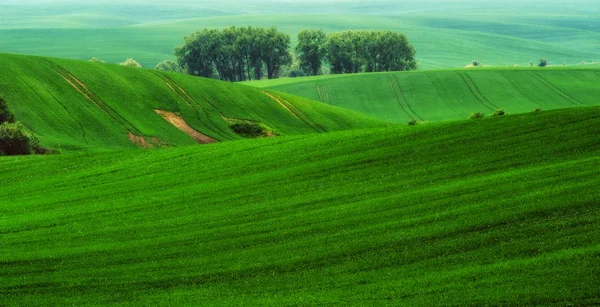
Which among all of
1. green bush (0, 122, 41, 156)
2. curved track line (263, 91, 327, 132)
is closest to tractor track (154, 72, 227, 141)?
curved track line (263, 91, 327, 132)

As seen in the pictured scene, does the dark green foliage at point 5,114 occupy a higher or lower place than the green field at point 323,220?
lower

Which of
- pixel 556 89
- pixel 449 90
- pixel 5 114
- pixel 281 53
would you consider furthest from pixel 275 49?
pixel 5 114

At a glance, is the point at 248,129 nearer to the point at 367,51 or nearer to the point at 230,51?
the point at 230,51

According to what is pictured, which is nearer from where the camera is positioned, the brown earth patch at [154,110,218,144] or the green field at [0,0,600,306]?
the green field at [0,0,600,306]

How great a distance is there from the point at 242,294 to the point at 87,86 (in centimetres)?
5035

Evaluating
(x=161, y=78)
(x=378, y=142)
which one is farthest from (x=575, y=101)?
(x=378, y=142)

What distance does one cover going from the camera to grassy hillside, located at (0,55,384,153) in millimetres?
57469

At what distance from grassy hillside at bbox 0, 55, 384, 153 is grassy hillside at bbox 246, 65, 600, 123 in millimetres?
20727

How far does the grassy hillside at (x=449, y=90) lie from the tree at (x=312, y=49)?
65.0ft

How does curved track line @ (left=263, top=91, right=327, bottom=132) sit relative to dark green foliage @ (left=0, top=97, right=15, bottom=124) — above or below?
below

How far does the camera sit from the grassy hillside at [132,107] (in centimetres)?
5747

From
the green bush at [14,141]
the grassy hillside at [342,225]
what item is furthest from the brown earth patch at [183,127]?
the grassy hillside at [342,225]

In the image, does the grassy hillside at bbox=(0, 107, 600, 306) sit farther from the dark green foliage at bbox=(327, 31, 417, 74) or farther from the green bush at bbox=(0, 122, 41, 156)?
the dark green foliage at bbox=(327, 31, 417, 74)

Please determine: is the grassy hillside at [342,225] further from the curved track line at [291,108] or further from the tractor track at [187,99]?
the curved track line at [291,108]
